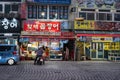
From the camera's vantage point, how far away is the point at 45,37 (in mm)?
41125

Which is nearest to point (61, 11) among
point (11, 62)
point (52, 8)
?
point (52, 8)

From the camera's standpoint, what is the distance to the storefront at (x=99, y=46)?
41756mm

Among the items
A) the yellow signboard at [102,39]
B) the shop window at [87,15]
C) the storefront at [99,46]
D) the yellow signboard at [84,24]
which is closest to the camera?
the yellow signboard at [84,24]

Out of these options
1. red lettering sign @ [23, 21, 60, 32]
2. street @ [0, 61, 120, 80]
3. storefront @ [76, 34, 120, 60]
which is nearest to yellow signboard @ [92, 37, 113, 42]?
storefront @ [76, 34, 120, 60]

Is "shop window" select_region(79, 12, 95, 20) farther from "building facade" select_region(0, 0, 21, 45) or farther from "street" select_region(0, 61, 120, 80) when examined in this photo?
"street" select_region(0, 61, 120, 80)

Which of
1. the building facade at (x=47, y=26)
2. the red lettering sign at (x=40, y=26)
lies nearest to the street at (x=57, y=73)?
the building facade at (x=47, y=26)

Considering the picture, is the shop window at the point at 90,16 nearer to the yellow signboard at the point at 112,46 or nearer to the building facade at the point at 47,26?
the building facade at the point at 47,26

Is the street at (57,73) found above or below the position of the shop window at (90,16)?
below

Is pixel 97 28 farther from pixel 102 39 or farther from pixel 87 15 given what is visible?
pixel 87 15

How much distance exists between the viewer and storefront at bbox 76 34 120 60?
41756 mm

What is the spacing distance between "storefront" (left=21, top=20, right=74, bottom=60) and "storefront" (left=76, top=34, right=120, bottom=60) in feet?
5.35

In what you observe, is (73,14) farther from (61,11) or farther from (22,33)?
(22,33)

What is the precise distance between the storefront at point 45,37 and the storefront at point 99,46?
1.63m

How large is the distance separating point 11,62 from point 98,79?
13.3 m
